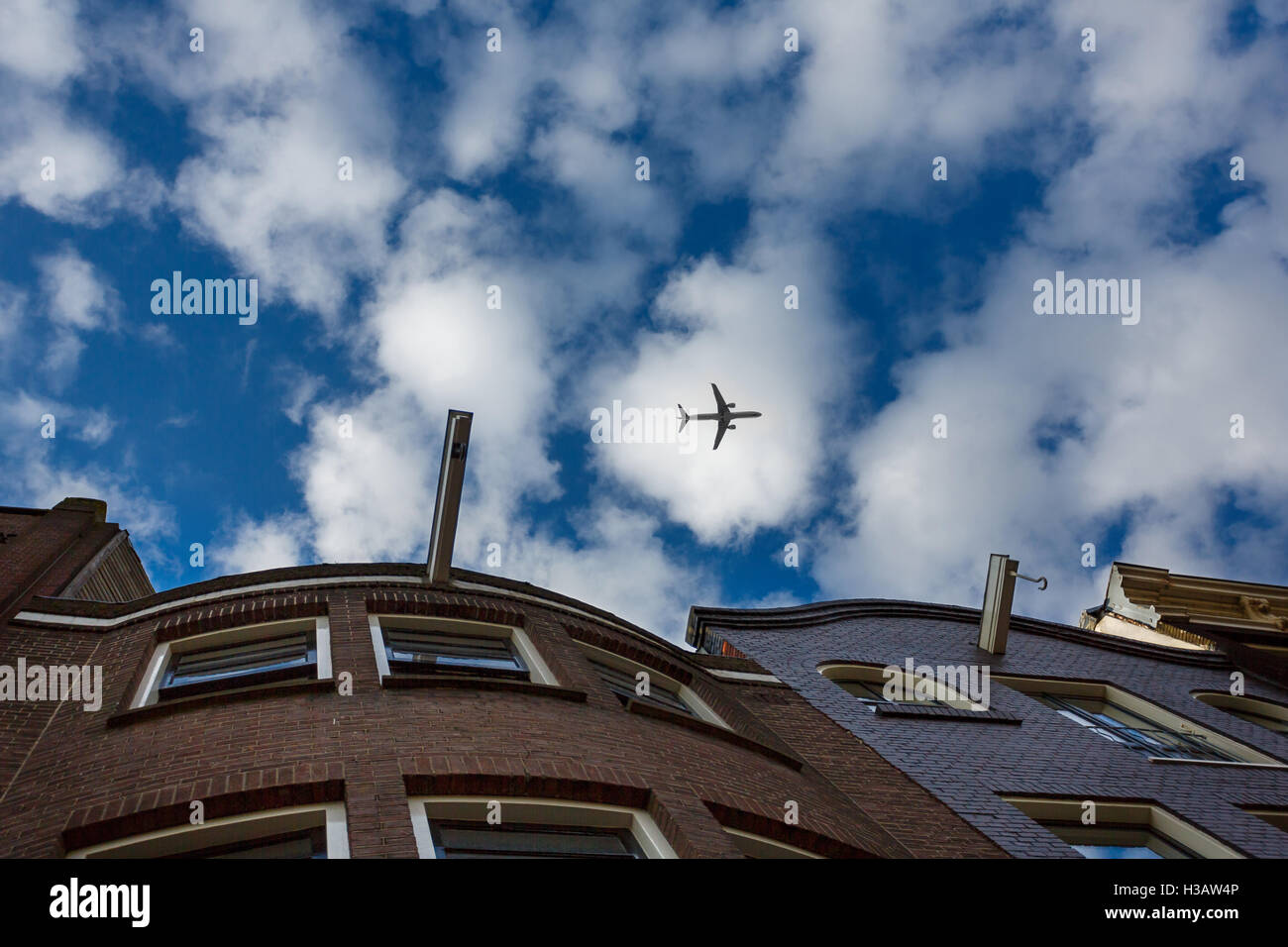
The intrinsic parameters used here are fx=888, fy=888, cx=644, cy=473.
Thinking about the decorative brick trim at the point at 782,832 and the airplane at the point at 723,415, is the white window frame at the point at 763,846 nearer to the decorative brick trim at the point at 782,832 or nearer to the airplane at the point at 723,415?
the decorative brick trim at the point at 782,832

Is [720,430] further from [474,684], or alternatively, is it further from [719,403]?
[474,684]

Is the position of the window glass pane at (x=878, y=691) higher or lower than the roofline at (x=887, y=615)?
lower

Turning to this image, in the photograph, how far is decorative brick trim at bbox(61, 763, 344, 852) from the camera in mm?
6094

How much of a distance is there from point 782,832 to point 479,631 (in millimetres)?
4731

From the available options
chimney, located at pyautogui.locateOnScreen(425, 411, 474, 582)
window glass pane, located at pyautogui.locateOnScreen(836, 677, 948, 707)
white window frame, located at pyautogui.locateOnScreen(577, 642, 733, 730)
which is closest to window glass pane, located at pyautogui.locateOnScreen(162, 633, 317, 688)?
chimney, located at pyautogui.locateOnScreen(425, 411, 474, 582)

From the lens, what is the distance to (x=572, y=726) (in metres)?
8.34

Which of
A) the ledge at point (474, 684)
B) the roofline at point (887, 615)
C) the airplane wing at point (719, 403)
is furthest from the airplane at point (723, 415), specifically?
the ledge at point (474, 684)

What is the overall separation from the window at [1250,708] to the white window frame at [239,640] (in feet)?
53.0

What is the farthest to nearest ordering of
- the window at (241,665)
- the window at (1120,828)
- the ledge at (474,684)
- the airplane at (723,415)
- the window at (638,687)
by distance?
the airplane at (723,415), the window at (638,687), the window at (1120,828), the window at (241,665), the ledge at (474,684)

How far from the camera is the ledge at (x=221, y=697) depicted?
765cm

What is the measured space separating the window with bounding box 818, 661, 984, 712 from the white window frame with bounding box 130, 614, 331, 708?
800cm

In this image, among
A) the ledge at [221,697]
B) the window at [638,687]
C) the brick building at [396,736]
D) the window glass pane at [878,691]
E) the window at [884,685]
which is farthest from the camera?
the window at [884,685]
